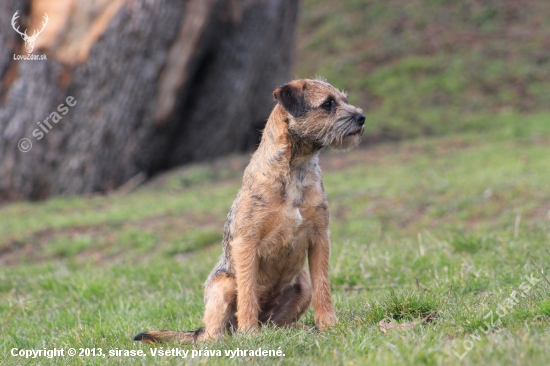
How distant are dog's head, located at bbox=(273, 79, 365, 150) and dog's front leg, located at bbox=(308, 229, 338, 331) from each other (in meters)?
0.74

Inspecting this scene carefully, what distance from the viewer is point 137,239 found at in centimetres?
1080

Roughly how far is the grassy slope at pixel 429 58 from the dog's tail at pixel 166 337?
1444 centimetres

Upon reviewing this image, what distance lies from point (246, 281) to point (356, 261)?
237 centimetres

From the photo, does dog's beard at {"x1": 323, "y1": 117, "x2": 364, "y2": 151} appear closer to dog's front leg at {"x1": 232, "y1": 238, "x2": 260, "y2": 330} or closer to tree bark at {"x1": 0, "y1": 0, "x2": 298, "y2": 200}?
dog's front leg at {"x1": 232, "y1": 238, "x2": 260, "y2": 330}

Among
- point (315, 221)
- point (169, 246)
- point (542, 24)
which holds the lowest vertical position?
point (169, 246)

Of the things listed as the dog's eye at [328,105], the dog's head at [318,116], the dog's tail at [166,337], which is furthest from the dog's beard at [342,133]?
the dog's tail at [166,337]

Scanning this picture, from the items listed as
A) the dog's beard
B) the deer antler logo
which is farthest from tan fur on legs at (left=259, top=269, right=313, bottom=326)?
the deer antler logo

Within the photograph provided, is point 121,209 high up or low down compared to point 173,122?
down

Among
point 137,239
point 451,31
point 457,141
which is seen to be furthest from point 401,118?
point 137,239

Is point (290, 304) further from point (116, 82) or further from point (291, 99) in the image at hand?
point (116, 82)

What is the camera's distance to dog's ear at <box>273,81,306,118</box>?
5.18 meters

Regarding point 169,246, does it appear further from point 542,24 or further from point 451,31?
point 542,24

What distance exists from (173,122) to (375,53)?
947 centimetres

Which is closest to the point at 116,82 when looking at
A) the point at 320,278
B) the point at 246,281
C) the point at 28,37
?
the point at 28,37
